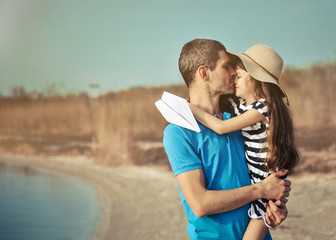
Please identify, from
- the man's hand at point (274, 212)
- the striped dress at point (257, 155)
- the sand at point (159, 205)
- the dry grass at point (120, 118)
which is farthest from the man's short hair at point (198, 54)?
the dry grass at point (120, 118)

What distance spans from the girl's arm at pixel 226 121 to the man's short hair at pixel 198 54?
196 mm

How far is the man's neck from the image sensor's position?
1951 mm

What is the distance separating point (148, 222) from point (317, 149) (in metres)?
5.40

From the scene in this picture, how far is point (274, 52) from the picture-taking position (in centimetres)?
210

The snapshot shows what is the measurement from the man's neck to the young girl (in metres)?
0.08

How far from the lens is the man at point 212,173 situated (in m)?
1.65

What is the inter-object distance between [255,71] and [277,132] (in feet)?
1.09

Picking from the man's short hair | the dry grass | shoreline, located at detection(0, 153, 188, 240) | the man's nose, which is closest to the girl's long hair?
the man's nose

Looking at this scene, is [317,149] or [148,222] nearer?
[148,222]

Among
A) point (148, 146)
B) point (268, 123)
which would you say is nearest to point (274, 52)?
point (268, 123)

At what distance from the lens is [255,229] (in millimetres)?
1812

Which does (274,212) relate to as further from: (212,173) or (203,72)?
(203,72)

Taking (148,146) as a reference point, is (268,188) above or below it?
above

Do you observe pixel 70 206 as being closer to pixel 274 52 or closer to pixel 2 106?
pixel 274 52
